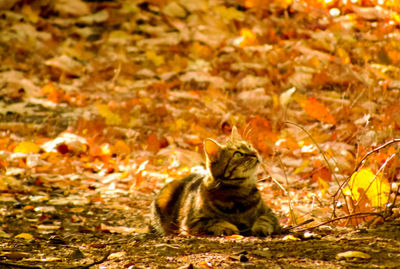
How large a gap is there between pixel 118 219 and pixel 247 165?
1.33 meters

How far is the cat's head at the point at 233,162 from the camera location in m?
2.60

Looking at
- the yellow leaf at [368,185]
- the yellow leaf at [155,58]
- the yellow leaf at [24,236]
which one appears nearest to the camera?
the yellow leaf at [368,185]

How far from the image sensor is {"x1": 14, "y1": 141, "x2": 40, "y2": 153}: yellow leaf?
449 centimetres

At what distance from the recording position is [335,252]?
1830 mm

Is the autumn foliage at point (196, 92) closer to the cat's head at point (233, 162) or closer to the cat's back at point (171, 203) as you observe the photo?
the cat's head at point (233, 162)

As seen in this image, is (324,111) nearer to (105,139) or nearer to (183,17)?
(105,139)

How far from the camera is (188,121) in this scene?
5.80 metres

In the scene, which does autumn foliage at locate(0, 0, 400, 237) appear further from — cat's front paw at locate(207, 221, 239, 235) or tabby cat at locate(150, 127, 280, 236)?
cat's front paw at locate(207, 221, 239, 235)

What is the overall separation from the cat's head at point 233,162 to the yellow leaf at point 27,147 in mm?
2529

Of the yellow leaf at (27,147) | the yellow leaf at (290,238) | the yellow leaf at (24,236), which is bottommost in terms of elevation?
the yellow leaf at (24,236)

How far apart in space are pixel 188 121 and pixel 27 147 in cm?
206

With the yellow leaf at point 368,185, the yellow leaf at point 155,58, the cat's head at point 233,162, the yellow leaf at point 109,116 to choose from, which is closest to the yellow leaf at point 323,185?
the yellow leaf at point 368,185

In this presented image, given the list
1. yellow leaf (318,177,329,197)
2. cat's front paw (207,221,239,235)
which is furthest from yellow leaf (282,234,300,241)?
yellow leaf (318,177,329,197)

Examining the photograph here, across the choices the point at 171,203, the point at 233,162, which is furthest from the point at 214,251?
the point at 171,203
